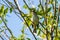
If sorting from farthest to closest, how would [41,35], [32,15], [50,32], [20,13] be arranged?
[41,35]
[32,15]
[50,32]
[20,13]

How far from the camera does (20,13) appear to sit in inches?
95.3

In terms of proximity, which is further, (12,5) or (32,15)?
(32,15)

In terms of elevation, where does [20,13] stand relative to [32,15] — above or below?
below

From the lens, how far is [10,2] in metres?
2.53

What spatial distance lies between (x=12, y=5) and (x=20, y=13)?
156 millimetres

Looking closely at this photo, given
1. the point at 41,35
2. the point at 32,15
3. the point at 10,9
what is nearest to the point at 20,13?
the point at 10,9

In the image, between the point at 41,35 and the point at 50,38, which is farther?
the point at 41,35

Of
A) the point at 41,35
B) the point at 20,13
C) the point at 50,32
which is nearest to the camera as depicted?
the point at 20,13

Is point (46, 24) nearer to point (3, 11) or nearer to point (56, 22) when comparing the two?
point (56, 22)

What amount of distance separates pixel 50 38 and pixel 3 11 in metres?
0.64

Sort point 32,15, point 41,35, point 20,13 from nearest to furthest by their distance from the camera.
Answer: point 20,13, point 32,15, point 41,35

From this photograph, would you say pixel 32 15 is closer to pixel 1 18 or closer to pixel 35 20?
pixel 35 20

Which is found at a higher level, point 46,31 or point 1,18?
point 1,18

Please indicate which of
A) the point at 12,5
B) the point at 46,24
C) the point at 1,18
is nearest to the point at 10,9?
the point at 12,5
